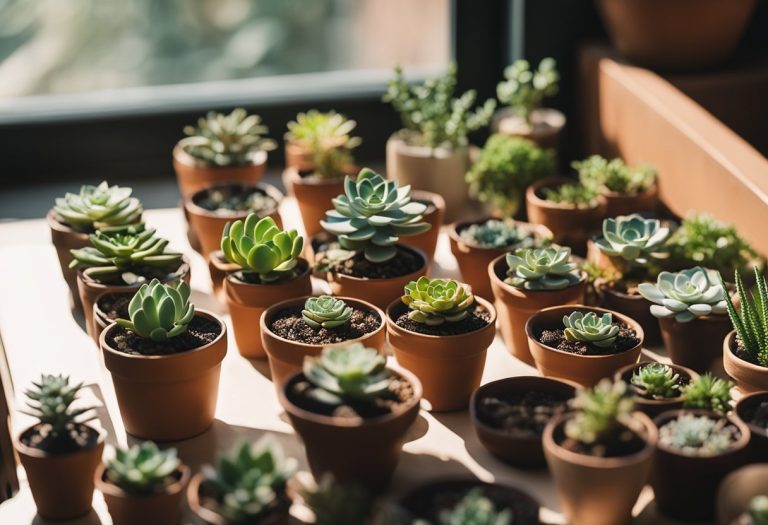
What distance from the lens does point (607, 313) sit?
1.91 metres

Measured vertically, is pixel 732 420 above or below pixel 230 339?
above

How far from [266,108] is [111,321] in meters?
1.30

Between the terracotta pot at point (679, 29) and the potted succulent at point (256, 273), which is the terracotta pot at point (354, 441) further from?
the terracotta pot at point (679, 29)

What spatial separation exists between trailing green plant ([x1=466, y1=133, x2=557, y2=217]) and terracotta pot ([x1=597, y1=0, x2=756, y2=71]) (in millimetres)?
423

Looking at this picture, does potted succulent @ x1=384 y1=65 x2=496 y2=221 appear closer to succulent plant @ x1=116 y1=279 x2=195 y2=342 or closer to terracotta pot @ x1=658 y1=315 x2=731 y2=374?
terracotta pot @ x1=658 y1=315 x2=731 y2=374

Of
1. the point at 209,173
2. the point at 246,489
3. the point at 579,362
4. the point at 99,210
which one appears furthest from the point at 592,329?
the point at 209,173

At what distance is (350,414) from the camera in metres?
1.58

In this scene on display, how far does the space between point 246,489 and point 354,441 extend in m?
0.21

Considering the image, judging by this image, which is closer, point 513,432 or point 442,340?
point 513,432

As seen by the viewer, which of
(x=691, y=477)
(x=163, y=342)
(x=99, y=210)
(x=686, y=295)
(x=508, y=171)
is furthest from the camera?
(x=508, y=171)

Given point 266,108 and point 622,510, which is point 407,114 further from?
point 622,510

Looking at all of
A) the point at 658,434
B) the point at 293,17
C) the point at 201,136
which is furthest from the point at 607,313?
the point at 293,17

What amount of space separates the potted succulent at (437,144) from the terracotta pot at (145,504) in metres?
1.26

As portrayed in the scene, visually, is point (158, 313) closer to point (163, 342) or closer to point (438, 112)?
point (163, 342)
